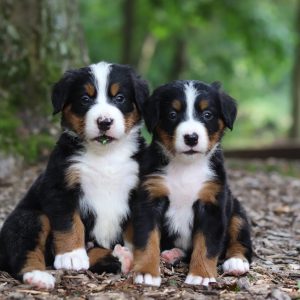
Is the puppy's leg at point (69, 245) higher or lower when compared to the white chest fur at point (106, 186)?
lower

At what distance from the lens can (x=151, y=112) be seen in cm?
525

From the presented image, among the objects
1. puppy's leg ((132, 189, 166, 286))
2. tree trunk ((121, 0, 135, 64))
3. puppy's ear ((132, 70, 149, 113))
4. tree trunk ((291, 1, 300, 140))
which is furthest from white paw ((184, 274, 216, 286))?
tree trunk ((291, 1, 300, 140))

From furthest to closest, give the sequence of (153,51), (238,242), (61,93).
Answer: (153,51) → (238,242) → (61,93)

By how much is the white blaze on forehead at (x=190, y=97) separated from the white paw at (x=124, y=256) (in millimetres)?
1135

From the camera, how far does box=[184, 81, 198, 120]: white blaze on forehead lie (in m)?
5.12

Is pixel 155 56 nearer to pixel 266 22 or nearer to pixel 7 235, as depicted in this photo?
pixel 266 22

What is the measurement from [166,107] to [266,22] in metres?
12.4

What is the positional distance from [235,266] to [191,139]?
1087mm

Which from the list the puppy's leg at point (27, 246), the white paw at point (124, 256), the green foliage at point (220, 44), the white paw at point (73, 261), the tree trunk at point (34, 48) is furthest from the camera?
the green foliage at point (220, 44)

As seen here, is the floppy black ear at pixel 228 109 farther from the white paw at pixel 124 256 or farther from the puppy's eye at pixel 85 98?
the white paw at pixel 124 256

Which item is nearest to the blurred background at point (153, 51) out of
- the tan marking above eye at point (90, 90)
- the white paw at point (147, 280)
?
the tan marking above eye at point (90, 90)

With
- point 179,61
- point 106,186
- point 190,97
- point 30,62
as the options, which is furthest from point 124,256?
point 179,61

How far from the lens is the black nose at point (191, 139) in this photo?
4.96m

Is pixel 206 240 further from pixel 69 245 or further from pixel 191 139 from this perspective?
pixel 69 245
